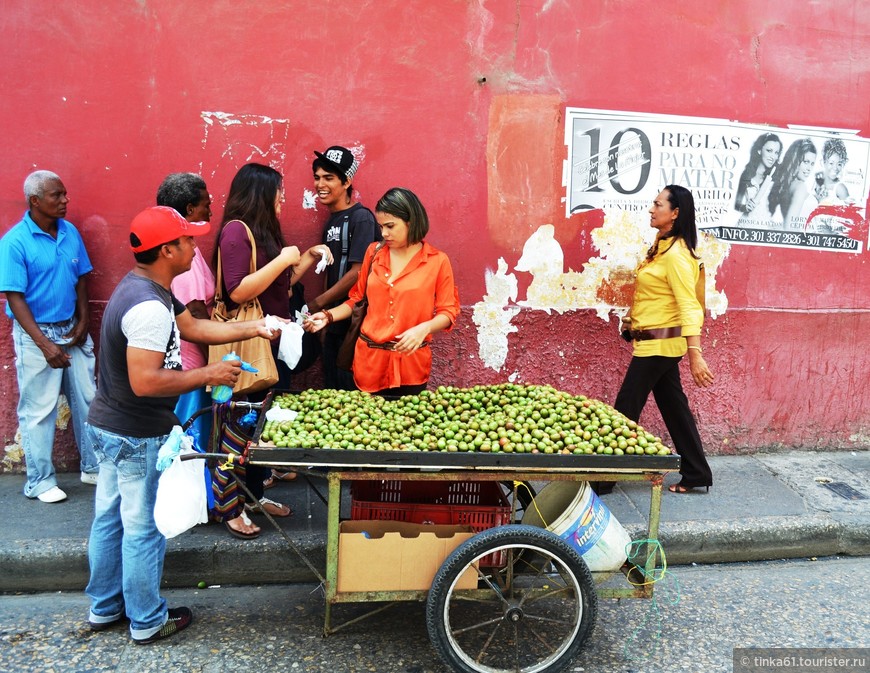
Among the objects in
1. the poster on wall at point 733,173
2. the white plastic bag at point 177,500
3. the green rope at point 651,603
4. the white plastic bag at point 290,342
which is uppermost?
the poster on wall at point 733,173

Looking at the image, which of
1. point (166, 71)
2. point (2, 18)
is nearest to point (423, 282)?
point (166, 71)

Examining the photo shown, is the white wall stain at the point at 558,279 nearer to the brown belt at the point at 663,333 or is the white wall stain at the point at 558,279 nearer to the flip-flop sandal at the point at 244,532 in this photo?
the brown belt at the point at 663,333

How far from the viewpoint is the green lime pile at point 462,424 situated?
3125 mm

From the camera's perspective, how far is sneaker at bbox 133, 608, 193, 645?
11.0ft

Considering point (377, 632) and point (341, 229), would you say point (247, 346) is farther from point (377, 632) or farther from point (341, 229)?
point (377, 632)

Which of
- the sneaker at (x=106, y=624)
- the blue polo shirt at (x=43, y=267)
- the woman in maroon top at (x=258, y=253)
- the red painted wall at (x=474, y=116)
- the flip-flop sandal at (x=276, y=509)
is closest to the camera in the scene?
the sneaker at (x=106, y=624)

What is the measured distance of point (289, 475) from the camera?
4961mm

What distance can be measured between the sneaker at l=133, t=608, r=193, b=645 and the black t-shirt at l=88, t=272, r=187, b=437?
0.92 m

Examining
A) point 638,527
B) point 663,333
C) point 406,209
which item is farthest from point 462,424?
point 663,333

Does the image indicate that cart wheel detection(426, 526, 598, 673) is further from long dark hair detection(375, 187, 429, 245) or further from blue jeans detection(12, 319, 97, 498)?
blue jeans detection(12, 319, 97, 498)

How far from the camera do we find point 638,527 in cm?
449

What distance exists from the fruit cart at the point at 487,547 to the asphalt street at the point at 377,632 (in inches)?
11.7

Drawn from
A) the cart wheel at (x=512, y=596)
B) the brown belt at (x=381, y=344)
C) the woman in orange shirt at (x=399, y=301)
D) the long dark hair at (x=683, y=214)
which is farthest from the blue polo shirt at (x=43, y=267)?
the long dark hair at (x=683, y=214)

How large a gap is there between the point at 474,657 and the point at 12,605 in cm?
234
